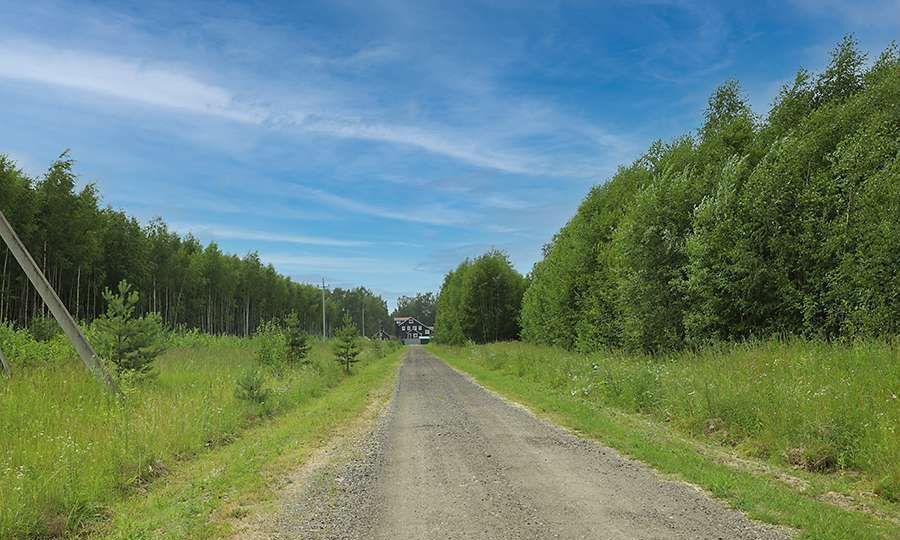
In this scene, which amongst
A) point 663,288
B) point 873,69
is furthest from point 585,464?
point 873,69

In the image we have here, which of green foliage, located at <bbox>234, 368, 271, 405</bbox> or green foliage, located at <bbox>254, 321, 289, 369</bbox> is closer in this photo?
green foliage, located at <bbox>234, 368, 271, 405</bbox>

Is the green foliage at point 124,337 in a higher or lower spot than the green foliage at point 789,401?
higher

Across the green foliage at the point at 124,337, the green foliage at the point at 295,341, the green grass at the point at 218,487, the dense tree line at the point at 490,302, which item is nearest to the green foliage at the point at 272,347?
the green foliage at the point at 295,341

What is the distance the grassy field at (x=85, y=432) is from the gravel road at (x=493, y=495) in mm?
2352

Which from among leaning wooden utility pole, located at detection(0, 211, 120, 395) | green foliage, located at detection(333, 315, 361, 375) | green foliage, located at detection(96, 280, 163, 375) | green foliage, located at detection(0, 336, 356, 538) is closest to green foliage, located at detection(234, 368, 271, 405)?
green foliage, located at detection(0, 336, 356, 538)

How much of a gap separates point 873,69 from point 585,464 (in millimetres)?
20279

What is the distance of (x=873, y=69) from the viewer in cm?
2031

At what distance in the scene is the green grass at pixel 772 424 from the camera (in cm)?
623

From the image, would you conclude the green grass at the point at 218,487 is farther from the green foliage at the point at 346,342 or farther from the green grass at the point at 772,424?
the green foliage at the point at 346,342

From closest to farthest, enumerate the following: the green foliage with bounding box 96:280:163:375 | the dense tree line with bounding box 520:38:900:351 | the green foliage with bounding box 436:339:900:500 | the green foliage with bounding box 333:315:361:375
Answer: the green foliage with bounding box 436:339:900:500, the dense tree line with bounding box 520:38:900:351, the green foliage with bounding box 96:280:163:375, the green foliage with bounding box 333:315:361:375

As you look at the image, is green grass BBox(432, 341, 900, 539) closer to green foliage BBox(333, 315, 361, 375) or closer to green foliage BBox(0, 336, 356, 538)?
green foliage BBox(0, 336, 356, 538)

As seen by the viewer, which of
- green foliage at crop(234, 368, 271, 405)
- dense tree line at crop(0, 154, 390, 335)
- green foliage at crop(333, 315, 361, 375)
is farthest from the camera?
dense tree line at crop(0, 154, 390, 335)

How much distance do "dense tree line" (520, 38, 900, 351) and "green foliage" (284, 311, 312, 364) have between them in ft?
44.6

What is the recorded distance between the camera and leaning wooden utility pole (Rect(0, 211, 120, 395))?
36.9ft
